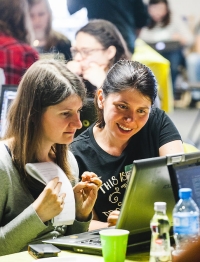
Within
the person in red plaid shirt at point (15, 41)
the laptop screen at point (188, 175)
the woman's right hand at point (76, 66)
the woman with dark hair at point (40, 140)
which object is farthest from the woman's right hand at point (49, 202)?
the person in red plaid shirt at point (15, 41)

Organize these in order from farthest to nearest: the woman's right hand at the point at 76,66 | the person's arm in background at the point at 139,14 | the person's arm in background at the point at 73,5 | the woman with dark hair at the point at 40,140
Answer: the person's arm in background at the point at 139,14
the person's arm in background at the point at 73,5
the woman's right hand at the point at 76,66
the woman with dark hair at the point at 40,140

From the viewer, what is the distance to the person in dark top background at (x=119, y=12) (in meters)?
4.13

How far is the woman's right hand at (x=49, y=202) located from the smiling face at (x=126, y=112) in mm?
609

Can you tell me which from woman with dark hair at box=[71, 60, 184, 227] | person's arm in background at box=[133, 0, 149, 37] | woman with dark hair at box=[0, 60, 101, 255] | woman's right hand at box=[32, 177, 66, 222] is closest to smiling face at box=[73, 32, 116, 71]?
person's arm in background at box=[133, 0, 149, 37]

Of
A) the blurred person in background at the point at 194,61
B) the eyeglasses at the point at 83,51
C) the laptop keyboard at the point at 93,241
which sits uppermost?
the blurred person in background at the point at 194,61

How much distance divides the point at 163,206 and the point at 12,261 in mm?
531

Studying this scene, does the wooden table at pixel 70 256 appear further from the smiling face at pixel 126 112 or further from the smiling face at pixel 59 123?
the smiling face at pixel 126 112

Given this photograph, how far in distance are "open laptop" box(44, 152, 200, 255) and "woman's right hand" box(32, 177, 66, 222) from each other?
97 mm

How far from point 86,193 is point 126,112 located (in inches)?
18.8

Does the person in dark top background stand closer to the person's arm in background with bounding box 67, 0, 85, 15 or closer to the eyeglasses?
the person's arm in background with bounding box 67, 0, 85, 15

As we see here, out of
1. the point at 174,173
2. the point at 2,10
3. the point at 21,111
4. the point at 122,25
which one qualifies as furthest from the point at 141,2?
the point at 174,173

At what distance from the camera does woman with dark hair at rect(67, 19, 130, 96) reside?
3.84 m

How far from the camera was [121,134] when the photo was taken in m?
2.44

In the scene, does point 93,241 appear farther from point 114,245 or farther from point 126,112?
point 126,112
